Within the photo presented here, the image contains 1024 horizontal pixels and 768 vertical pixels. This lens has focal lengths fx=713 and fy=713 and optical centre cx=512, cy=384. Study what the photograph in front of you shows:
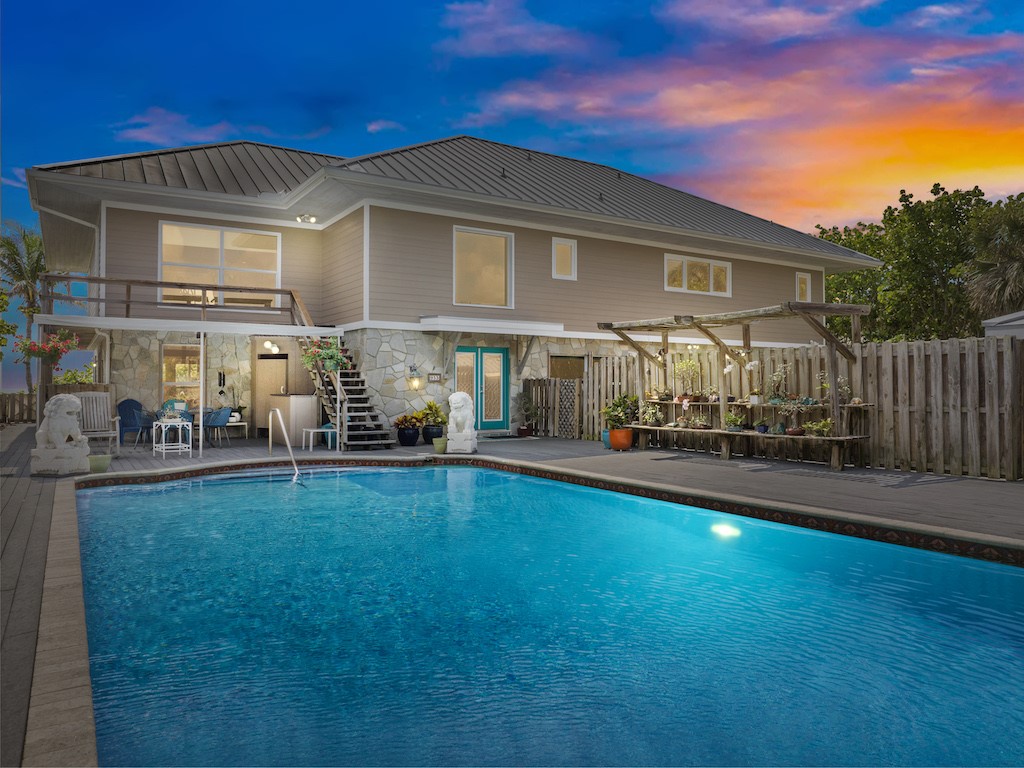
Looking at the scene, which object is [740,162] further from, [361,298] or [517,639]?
[517,639]

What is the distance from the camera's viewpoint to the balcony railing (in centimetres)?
1273

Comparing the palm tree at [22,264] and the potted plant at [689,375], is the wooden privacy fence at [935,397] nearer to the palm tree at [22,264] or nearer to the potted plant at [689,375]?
the potted plant at [689,375]

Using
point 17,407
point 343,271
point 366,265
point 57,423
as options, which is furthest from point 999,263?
point 17,407

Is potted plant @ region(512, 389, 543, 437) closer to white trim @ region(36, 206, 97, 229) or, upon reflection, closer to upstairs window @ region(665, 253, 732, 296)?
upstairs window @ region(665, 253, 732, 296)

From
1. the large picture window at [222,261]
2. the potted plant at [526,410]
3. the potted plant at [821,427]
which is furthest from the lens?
the potted plant at [526,410]

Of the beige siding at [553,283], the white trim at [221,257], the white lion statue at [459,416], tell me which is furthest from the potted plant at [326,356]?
the white lion statue at [459,416]

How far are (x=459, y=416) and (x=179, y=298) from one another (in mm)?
9285

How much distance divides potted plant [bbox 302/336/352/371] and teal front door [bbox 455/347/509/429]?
2.64 meters

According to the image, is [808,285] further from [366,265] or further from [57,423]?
[57,423]

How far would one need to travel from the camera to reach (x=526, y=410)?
16812 mm

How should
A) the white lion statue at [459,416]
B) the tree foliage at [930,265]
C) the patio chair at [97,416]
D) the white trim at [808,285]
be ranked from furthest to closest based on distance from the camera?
1. the tree foliage at [930,265]
2. the white trim at [808,285]
3. the white lion statue at [459,416]
4. the patio chair at [97,416]

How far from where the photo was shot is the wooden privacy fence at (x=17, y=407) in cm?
2278

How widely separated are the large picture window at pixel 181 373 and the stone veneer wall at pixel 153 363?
7.6 inches

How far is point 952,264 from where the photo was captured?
84.7 ft
